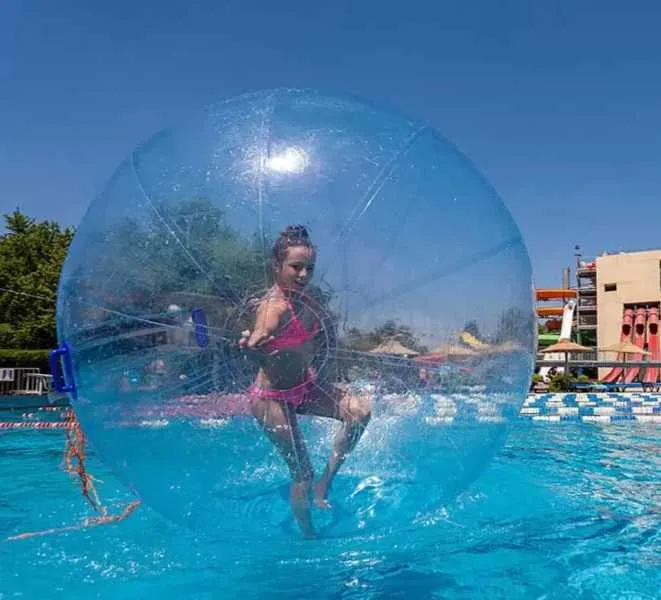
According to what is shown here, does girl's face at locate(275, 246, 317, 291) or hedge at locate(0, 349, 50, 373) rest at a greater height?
girl's face at locate(275, 246, 317, 291)

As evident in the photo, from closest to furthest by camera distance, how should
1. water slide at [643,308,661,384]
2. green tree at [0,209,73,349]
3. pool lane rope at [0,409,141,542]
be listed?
1. pool lane rope at [0,409,141,542]
2. green tree at [0,209,73,349]
3. water slide at [643,308,661,384]

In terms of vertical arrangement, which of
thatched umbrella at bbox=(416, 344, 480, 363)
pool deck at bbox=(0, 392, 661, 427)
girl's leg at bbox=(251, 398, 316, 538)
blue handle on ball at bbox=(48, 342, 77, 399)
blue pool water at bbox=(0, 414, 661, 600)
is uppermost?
thatched umbrella at bbox=(416, 344, 480, 363)

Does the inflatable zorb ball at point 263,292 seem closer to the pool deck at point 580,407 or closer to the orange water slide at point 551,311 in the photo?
the pool deck at point 580,407

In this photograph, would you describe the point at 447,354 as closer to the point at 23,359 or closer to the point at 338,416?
the point at 338,416

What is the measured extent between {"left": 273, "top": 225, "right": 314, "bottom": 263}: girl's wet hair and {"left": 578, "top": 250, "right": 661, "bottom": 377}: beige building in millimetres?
36828

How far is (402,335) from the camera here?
312 cm

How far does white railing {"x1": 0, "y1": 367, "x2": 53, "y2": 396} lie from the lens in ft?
59.4

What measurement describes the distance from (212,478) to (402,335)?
1.04 m

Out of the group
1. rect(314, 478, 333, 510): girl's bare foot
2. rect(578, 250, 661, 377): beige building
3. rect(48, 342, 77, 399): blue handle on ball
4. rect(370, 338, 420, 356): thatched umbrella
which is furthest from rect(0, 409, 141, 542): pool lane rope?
rect(578, 250, 661, 377): beige building

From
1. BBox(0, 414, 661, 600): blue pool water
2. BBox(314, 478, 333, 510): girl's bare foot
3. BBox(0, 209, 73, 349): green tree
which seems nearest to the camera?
BBox(314, 478, 333, 510): girl's bare foot

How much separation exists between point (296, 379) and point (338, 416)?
272 mm

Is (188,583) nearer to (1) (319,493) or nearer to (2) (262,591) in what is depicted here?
(2) (262,591)

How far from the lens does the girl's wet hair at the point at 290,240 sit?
2991mm

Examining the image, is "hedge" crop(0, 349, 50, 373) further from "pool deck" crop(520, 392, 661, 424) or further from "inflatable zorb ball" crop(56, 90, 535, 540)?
"inflatable zorb ball" crop(56, 90, 535, 540)
